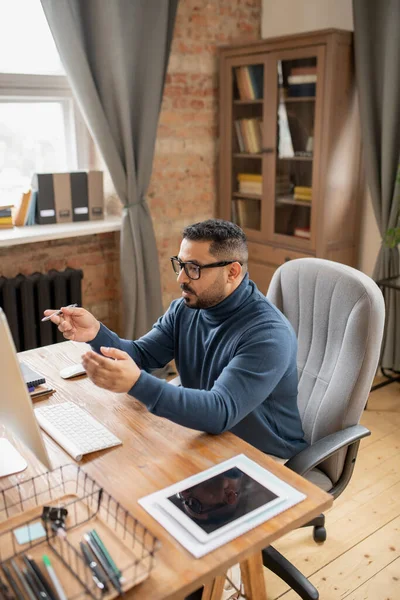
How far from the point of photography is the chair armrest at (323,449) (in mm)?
1612

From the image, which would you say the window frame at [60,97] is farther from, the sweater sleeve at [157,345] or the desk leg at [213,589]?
the desk leg at [213,589]

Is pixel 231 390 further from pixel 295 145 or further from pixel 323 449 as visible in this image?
pixel 295 145

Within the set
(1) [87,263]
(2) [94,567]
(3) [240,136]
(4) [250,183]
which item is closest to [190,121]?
(3) [240,136]

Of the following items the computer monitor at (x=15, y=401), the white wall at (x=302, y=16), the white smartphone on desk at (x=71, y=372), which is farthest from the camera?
the white wall at (x=302, y=16)

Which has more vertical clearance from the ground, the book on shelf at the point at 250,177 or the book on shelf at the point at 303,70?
the book on shelf at the point at 303,70

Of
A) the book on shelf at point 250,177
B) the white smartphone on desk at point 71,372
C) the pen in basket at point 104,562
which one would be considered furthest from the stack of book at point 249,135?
the pen in basket at point 104,562

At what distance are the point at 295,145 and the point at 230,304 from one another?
2.14 m

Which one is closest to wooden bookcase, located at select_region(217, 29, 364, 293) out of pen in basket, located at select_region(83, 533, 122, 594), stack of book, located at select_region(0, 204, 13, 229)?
stack of book, located at select_region(0, 204, 13, 229)

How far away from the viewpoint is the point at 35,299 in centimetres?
338

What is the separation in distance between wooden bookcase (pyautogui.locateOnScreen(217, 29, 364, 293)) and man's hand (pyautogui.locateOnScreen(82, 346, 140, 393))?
232cm

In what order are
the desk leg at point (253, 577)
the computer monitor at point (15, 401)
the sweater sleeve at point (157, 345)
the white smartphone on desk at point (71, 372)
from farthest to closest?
1. the sweater sleeve at point (157, 345)
2. the white smartphone on desk at point (71, 372)
3. the desk leg at point (253, 577)
4. the computer monitor at point (15, 401)

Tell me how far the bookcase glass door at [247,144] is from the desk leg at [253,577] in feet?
8.47

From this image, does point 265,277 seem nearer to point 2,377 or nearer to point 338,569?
point 338,569

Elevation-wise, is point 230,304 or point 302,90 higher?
point 302,90
